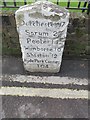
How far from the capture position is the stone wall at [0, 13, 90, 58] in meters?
3.61

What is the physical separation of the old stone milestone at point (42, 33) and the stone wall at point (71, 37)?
0.41m

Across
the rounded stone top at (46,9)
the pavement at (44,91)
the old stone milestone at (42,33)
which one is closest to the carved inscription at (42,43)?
the old stone milestone at (42,33)

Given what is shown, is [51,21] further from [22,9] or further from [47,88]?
[47,88]

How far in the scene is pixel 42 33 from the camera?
3.31 metres

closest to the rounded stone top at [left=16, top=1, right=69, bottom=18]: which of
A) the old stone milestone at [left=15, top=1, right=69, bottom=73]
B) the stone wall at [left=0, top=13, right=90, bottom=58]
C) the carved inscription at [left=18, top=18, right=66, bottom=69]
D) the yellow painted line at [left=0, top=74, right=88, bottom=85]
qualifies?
the old stone milestone at [left=15, top=1, right=69, bottom=73]

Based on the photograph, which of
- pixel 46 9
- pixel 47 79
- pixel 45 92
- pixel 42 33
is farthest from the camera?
pixel 47 79

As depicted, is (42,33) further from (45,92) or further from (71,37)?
(45,92)

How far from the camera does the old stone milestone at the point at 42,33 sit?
9.86 feet

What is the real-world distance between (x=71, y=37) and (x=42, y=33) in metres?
0.75

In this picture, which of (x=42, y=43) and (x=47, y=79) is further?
(x=47, y=79)

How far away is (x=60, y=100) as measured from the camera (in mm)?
3719

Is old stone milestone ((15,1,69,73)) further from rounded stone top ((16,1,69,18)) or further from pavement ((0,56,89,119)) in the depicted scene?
pavement ((0,56,89,119))

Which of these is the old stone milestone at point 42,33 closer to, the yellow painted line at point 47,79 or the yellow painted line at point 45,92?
the yellow painted line at point 47,79

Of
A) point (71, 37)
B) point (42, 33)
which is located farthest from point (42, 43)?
point (71, 37)
